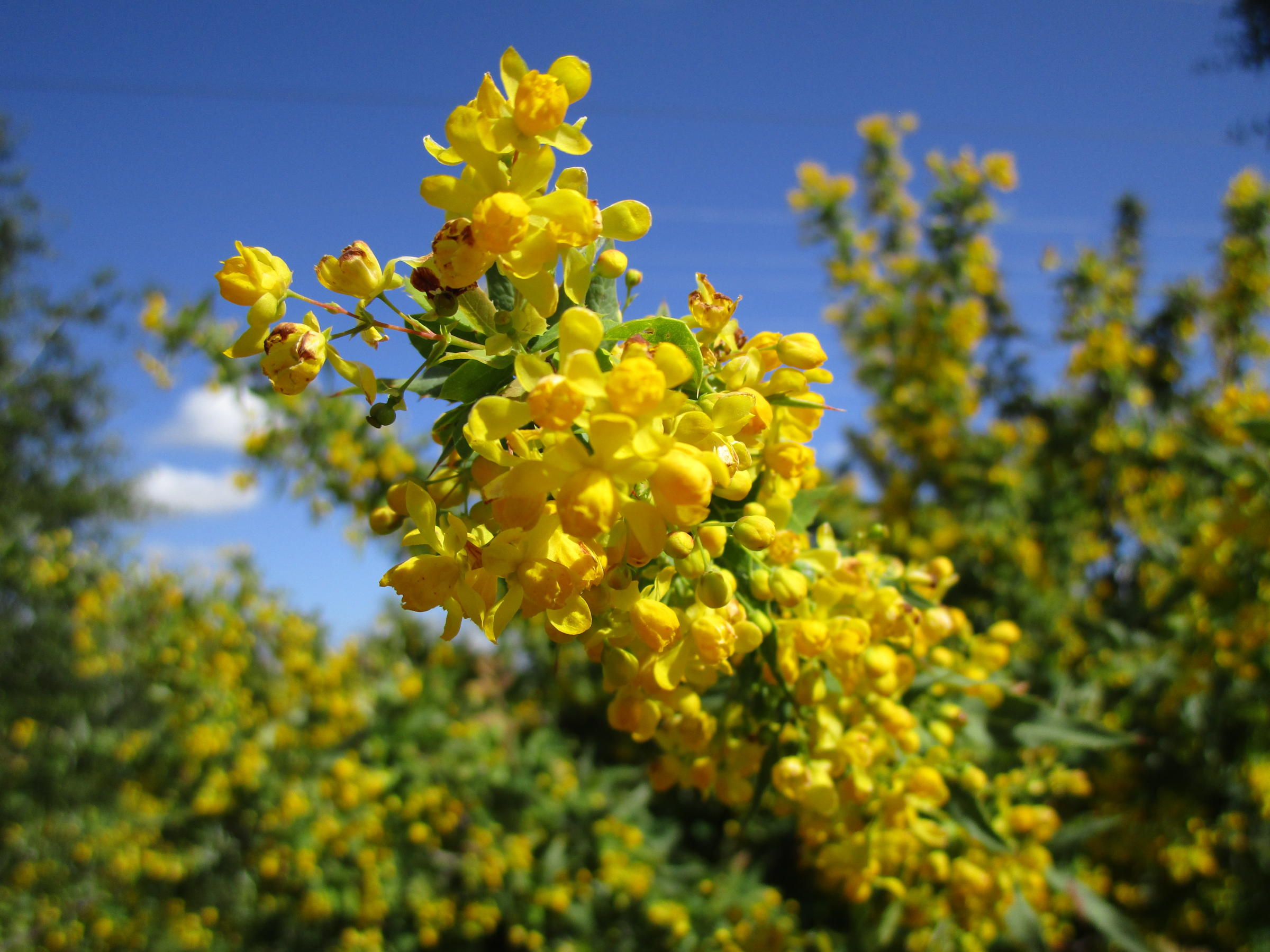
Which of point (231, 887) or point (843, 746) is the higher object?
point (843, 746)

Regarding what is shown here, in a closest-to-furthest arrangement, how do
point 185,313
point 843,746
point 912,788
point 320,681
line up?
point 843,746, point 912,788, point 185,313, point 320,681

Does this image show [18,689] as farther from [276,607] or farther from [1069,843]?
[1069,843]

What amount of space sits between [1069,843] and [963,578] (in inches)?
103

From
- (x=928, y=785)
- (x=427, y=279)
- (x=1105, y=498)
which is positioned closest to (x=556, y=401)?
(x=427, y=279)

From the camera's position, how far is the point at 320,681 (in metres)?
4.90

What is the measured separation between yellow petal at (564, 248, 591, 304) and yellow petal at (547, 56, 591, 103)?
0.69ft

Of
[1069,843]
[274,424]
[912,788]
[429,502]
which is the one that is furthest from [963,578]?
[429,502]

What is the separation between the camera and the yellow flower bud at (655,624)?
94cm

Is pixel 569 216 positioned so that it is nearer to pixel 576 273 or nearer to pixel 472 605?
pixel 576 273

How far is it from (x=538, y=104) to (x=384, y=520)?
717 mm

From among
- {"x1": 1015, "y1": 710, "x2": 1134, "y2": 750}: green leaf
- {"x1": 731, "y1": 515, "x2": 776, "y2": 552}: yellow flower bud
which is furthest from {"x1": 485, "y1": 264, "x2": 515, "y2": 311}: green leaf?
{"x1": 1015, "y1": 710, "x2": 1134, "y2": 750}: green leaf

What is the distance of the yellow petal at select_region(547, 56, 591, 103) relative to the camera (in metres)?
0.97

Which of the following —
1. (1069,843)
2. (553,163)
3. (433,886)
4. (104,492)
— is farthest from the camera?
(104,492)

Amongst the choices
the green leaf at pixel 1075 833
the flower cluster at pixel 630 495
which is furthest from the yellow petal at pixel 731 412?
the green leaf at pixel 1075 833
